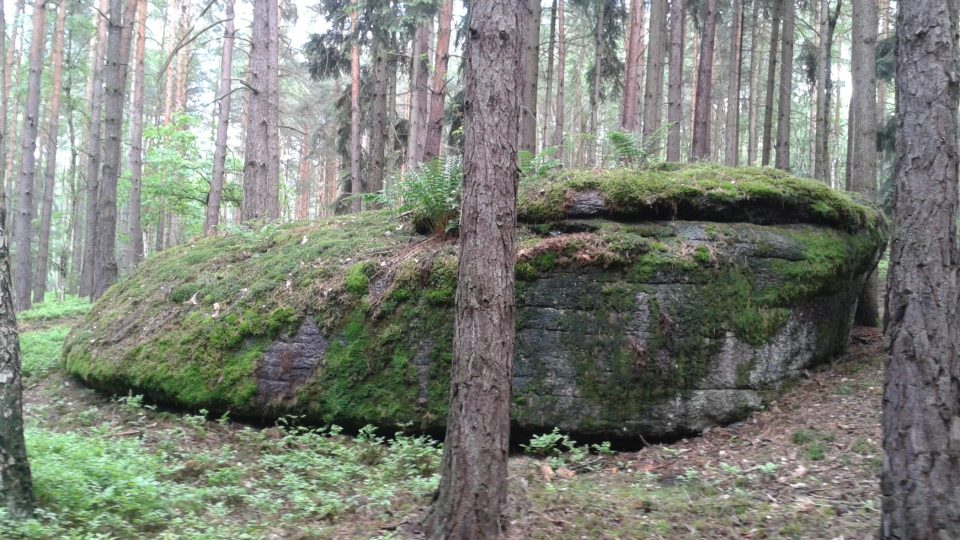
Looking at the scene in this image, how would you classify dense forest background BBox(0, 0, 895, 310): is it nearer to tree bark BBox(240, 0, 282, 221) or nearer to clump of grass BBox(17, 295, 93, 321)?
tree bark BBox(240, 0, 282, 221)

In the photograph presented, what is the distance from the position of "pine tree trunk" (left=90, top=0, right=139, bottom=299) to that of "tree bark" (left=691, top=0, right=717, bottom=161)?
11.9 meters

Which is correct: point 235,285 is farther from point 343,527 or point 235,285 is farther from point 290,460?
point 343,527

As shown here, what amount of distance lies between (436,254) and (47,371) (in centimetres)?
613

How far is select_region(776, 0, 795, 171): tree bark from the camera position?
12.9 meters

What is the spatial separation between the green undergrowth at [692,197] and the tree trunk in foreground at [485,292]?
3081mm

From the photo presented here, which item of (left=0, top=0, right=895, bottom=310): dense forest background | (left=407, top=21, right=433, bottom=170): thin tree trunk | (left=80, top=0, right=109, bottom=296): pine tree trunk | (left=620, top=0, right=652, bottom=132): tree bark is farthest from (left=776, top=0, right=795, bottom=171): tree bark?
(left=80, top=0, right=109, bottom=296): pine tree trunk

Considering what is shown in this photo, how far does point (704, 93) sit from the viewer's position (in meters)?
12.7

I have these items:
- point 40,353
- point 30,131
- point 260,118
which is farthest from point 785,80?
point 30,131

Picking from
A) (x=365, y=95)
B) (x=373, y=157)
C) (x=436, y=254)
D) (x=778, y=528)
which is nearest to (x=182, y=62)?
(x=365, y=95)

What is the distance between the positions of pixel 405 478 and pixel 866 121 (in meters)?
8.39

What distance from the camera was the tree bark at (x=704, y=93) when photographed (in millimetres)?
12414

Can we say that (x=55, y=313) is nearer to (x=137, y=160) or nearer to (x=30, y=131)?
(x=137, y=160)

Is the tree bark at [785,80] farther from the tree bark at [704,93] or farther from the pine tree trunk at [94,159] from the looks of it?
the pine tree trunk at [94,159]

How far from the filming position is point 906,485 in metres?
3.62
